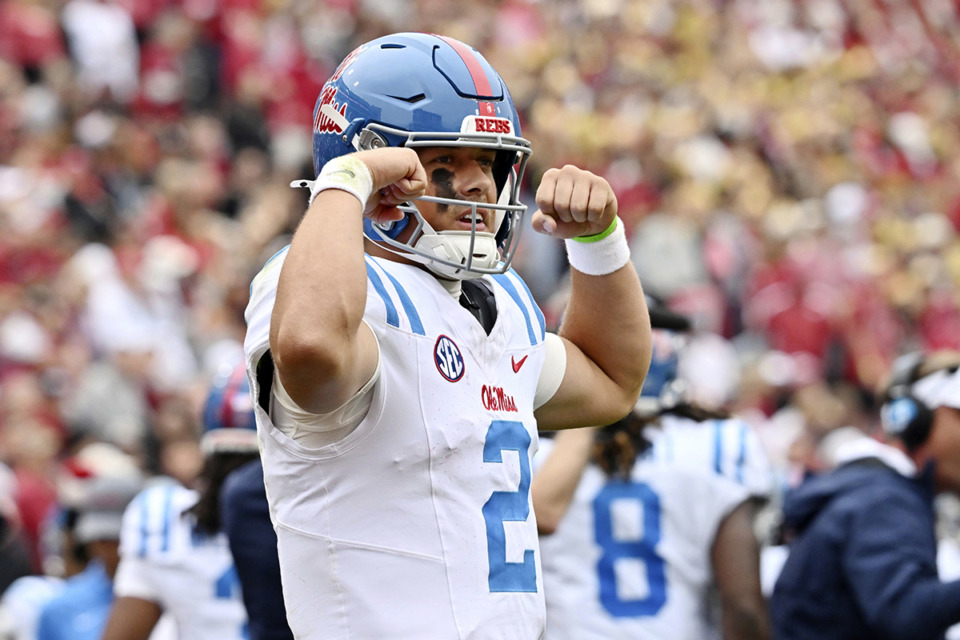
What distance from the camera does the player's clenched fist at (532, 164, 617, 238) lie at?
2732 mm

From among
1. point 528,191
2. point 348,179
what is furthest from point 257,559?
point 528,191

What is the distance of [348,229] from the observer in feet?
7.84

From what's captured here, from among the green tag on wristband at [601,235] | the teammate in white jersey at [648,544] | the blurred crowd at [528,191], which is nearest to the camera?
the green tag on wristband at [601,235]

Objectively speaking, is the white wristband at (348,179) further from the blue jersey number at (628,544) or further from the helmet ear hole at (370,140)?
the blue jersey number at (628,544)

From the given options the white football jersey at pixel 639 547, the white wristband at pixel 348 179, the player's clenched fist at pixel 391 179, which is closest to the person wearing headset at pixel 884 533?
the white football jersey at pixel 639 547

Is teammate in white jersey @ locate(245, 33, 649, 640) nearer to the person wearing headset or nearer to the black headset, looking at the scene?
the person wearing headset

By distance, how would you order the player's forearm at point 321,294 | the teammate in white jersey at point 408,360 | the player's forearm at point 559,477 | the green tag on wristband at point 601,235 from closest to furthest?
the player's forearm at point 321,294 → the teammate in white jersey at point 408,360 → the green tag on wristband at point 601,235 → the player's forearm at point 559,477

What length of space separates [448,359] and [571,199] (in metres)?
0.39

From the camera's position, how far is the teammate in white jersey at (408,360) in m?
2.39

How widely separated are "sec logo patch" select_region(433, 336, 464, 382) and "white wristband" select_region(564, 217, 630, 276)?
1.55 ft

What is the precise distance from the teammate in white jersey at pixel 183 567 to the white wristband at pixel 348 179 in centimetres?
214

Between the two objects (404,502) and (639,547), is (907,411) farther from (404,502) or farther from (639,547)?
(404,502)

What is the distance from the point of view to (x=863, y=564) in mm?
4008

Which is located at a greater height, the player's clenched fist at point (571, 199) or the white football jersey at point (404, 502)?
the player's clenched fist at point (571, 199)
